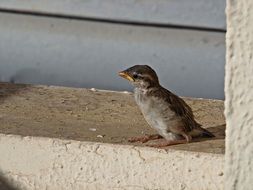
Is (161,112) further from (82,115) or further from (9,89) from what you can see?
(9,89)

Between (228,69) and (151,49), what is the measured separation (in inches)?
128

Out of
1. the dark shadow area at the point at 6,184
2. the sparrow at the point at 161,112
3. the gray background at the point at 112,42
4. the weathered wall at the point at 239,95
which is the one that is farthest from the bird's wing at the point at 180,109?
the gray background at the point at 112,42

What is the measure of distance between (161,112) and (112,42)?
2.17 meters

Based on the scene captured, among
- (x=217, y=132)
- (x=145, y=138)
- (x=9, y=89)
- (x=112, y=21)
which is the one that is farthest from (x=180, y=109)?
(x=112, y=21)

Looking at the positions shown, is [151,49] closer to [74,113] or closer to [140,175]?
[74,113]

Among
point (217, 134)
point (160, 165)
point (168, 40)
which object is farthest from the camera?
point (168, 40)

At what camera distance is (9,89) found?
5344 mm

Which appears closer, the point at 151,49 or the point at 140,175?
the point at 140,175

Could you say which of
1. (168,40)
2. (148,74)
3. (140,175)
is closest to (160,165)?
(140,175)

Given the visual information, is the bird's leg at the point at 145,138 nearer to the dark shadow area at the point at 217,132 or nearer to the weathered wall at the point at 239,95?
the dark shadow area at the point at 217,132

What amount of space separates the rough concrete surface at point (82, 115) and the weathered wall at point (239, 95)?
91cm

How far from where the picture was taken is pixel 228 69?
10.5 feet

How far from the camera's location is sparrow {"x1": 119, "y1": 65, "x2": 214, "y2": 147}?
14.3 ft

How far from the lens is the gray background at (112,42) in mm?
6324
